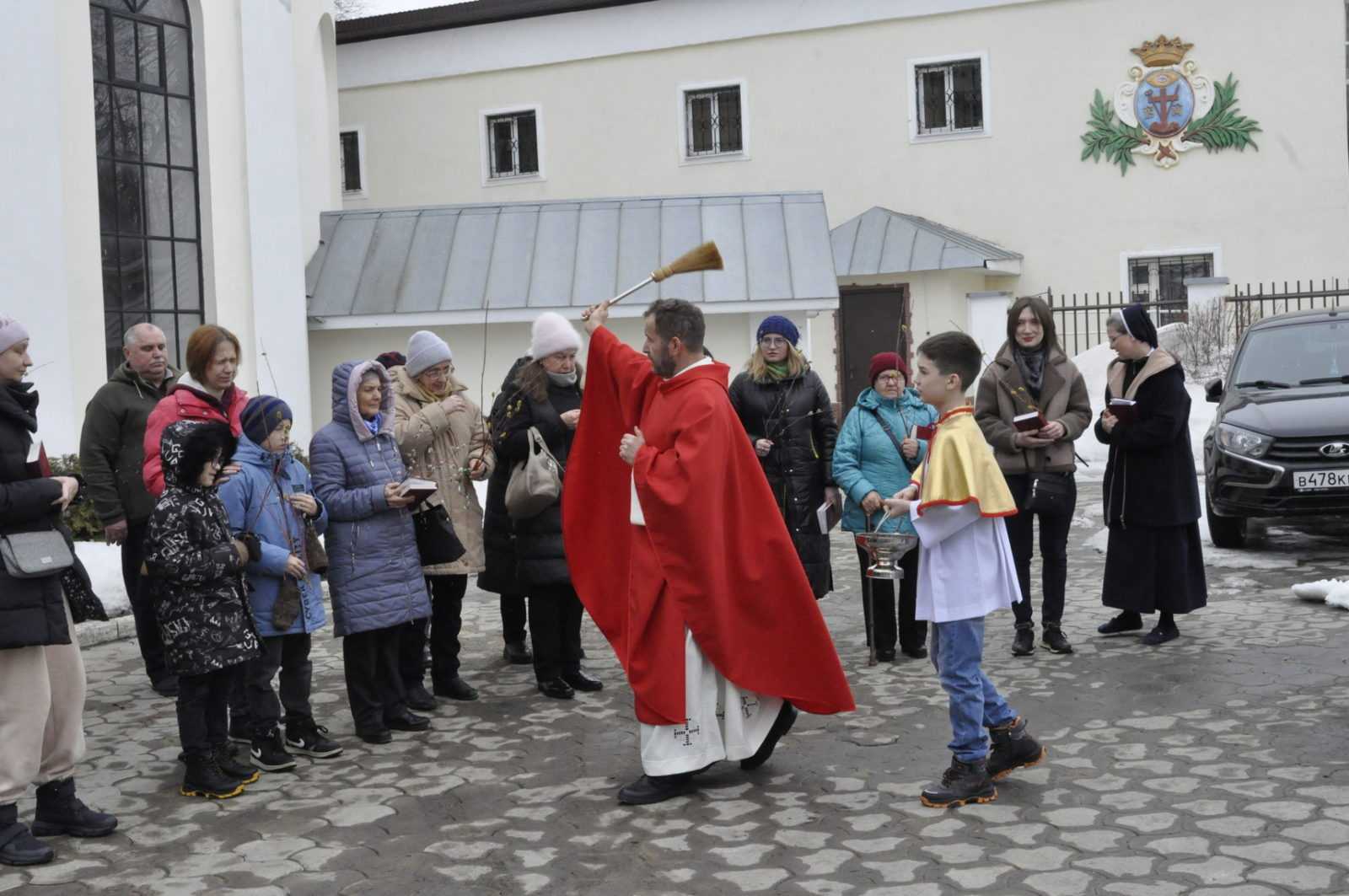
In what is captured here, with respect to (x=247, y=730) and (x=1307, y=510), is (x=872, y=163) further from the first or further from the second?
(x=247, y=730)

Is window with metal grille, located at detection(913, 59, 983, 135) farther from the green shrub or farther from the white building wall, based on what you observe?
the green shrub

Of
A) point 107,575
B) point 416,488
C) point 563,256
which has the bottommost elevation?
point 107,575

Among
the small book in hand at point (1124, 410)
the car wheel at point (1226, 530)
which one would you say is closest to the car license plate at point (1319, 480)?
Answer: the car wheel at point (1226, 530)

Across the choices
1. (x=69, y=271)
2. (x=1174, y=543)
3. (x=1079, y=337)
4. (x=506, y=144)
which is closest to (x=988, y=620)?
(x=1174, y=543)

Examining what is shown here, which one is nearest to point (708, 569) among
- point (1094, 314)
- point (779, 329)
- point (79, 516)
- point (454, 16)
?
point (779, 329)

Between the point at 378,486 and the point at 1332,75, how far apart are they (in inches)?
807

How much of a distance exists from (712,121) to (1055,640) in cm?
1938

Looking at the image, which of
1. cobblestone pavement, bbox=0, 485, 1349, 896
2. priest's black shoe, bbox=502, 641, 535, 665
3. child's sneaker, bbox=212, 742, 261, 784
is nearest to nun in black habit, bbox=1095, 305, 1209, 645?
cobblestone pavement, bbox=0, 485, 1349, 896

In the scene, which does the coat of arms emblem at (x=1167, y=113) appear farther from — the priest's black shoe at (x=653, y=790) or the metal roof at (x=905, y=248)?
the priest's black shoe at (x=653, y=790)

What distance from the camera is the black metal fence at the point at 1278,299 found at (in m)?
20.8

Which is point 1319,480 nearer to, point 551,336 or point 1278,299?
point 551,336

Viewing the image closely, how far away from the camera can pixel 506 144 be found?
2725 cm

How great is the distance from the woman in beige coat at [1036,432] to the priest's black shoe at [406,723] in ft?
10.4

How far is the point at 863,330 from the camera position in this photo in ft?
78.9
